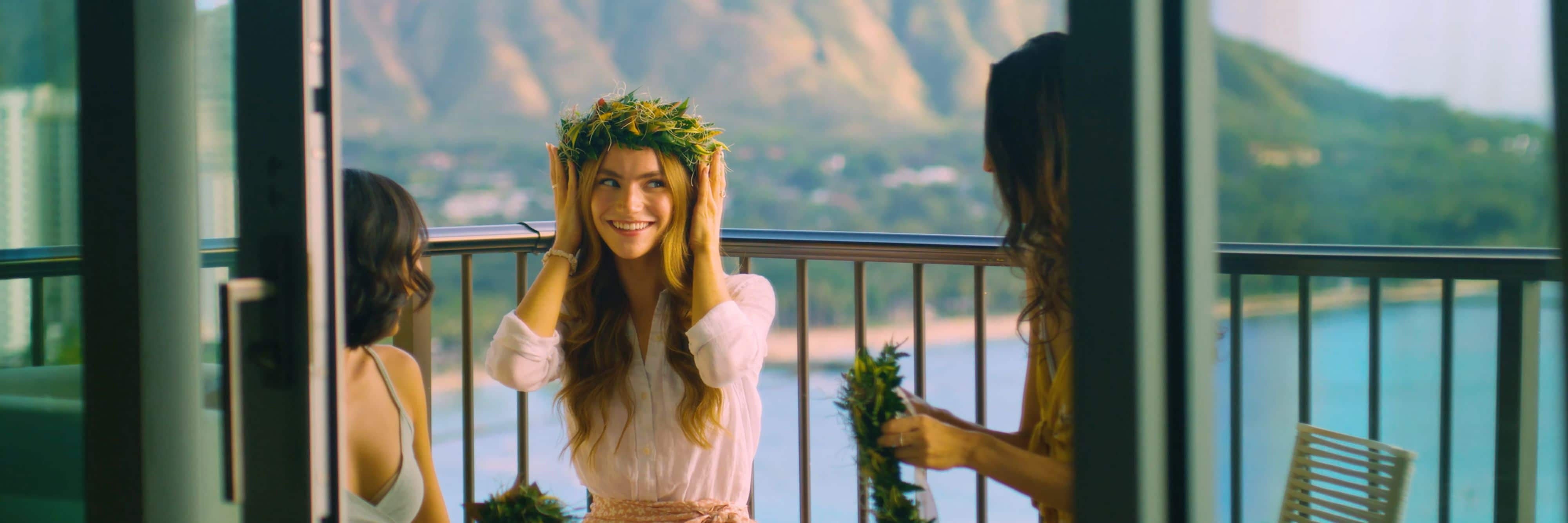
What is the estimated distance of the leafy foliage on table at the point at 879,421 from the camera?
1.51m

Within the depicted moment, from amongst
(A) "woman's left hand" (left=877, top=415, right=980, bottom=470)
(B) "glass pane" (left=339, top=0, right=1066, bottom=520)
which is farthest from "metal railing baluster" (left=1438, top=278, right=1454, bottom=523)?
(B) "glass pane" (left=339, top=0, right=1066, bottom=520)

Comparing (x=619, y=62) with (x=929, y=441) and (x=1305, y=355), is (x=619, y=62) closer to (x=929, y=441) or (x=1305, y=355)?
(x=929, y=441)

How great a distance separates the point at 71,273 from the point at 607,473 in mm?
1052

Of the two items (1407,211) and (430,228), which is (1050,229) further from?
(430,228)

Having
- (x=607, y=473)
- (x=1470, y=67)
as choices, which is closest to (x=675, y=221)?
(x=607, y=473)

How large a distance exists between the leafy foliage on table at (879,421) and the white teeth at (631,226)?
0.54 metres

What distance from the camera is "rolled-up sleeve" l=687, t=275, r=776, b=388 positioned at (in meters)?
1.82

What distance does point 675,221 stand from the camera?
6.35 feet

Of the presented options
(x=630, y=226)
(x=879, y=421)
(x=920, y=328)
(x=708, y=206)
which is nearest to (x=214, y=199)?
(x=630, y=226)

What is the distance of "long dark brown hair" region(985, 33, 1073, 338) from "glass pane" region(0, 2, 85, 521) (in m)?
1.64

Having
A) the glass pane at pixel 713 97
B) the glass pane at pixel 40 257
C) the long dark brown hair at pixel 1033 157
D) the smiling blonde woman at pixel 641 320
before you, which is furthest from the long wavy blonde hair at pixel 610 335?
the glass pane at pixel 713 97

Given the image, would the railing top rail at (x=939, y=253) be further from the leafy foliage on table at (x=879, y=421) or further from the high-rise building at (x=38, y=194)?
the leafy foliage on table at (x=879, y=421)

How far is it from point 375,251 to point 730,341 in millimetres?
739

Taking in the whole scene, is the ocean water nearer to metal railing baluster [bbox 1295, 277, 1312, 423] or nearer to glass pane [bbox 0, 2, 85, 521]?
metal railing baluster [bbox 1295, 277, 1312, 423]
